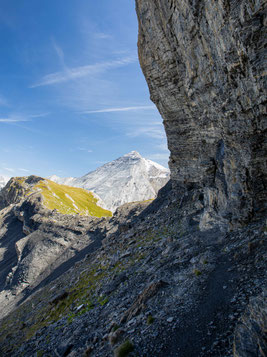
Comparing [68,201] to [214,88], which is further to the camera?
[68,201]

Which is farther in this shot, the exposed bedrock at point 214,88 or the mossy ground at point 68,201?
the mossy ground at point 68,201

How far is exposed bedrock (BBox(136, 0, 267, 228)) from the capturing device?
16.8 metres

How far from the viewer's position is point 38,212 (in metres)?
98.2

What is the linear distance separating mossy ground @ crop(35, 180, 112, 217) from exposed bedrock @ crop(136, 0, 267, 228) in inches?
3432

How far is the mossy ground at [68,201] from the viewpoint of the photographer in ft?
359

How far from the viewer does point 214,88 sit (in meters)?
24.3

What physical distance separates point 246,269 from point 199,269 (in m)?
4.48

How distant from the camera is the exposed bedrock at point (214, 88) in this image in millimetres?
16766

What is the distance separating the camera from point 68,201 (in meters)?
126

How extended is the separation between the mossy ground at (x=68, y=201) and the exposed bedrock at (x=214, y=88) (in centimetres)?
8717

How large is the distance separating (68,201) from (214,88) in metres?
117

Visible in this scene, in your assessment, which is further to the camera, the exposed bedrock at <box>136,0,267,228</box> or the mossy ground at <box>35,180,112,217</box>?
the mossy ground at <box>35,180,112,217</box>

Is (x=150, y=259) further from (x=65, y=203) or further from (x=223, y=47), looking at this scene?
(x=65, y=203)

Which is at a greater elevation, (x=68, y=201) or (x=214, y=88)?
(x=68, y=201)
